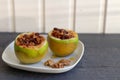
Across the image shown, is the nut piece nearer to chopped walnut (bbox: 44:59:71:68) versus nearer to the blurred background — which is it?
chopped walnut (bbox: 44:59:71:68)

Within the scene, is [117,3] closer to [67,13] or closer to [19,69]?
[67,13]

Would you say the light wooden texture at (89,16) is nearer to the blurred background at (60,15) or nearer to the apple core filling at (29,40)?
the blurred background at (60,15)

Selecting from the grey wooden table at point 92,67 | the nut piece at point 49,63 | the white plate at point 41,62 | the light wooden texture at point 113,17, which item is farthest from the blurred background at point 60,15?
the nut piece at point 49,63

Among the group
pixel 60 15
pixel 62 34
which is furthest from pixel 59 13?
pixel 62 34

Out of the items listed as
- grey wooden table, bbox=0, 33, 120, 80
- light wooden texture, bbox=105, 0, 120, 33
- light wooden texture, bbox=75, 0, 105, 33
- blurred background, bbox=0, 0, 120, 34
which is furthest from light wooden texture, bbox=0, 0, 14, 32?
light wooden texture, bbox=105, 0, 120, 33

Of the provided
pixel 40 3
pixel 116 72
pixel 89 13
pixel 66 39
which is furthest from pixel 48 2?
pixel 116 72

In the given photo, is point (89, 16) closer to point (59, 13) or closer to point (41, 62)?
point (59, 13)
